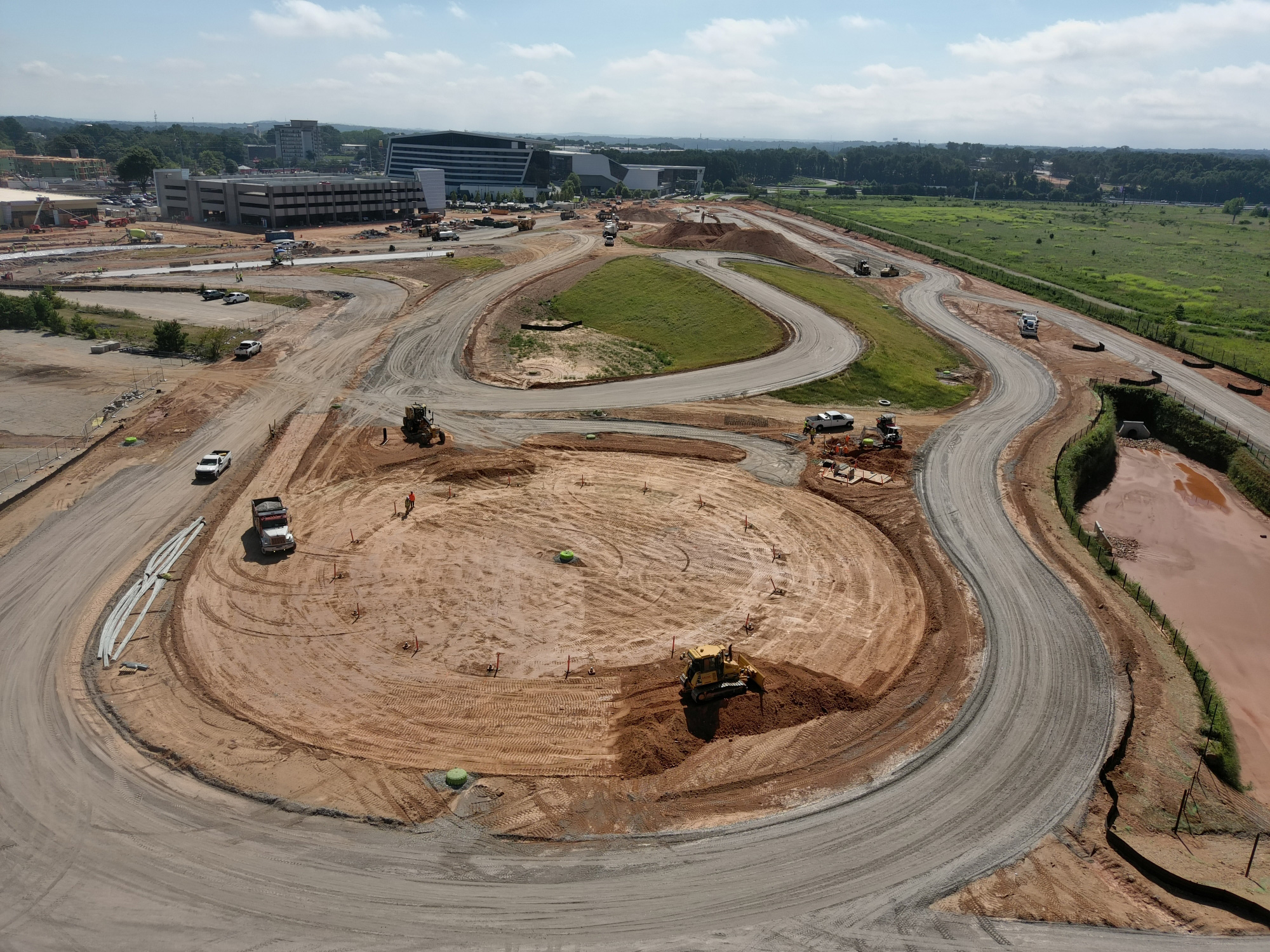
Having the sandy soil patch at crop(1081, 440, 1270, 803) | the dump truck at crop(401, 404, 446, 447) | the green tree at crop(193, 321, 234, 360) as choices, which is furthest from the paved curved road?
the green tree at crop(193, 321, 234, 360)

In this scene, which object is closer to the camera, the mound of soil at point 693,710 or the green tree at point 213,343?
the mound of soil at point 693,710

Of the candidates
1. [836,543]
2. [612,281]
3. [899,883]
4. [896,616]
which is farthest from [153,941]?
[612,281]

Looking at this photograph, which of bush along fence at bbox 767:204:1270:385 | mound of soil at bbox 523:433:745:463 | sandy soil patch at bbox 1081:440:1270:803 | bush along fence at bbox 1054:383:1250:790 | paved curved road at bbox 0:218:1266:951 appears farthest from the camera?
bush along fence at bbox 767:204:1270:385

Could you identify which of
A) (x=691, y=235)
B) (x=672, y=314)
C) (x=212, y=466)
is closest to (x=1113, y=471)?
(x=672, y=314)

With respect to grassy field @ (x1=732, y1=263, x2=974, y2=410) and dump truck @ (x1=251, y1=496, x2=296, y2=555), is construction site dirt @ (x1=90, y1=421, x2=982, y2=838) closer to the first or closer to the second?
dump truck @ (x1=251, y1=496, x2=296, y2=555)

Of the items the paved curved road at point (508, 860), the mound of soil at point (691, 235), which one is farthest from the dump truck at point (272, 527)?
the mound of soil at point (691, 235)

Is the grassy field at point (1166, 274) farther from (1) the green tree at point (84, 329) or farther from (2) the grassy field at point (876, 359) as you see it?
(1) the green tree at point (84, 329)
